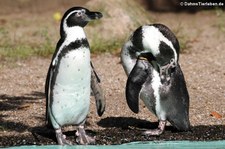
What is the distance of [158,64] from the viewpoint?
7.39 metres

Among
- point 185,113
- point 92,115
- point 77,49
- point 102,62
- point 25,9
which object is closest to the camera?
point 77,49

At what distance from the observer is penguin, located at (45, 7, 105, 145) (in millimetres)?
6770

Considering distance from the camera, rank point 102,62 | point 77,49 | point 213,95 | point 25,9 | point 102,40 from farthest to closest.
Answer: point 25,9 → point 102,40 → point 102,62 → point 213,95 → point 77,49

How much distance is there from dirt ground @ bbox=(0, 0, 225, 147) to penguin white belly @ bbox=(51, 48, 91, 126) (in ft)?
0.91

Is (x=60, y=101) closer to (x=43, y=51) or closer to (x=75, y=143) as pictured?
(x=75, y=143)

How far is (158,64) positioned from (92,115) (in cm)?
117

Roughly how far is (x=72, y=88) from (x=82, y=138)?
478mm

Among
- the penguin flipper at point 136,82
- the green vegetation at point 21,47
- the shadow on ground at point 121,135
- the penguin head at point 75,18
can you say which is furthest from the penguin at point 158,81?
the green vegetation at point 21,47

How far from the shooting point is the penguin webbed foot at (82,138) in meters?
6.98

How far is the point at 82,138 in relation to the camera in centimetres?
703

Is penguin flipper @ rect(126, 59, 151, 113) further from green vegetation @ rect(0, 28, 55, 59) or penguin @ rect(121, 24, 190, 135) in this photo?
green vegetation @ rect(0, 28, 55, 59)

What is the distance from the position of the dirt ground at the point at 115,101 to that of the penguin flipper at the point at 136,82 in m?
0.28

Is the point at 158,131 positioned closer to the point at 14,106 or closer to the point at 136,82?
the point at 136,82

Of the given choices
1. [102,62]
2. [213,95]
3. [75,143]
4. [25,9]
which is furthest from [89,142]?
[25,9]
